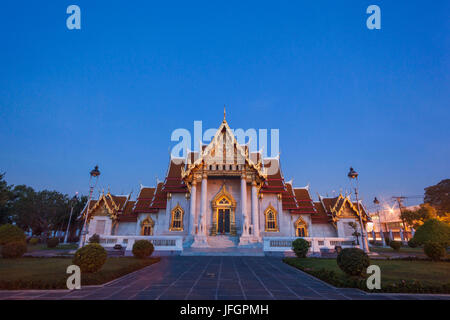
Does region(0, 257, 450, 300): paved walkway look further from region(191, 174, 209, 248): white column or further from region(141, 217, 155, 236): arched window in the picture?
region(141, 217, 155, 236): arched window

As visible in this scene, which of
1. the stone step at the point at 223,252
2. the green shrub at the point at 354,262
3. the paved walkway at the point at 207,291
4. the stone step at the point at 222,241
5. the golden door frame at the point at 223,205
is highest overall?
the golden door frame at the point at 223,205

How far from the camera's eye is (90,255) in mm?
8070

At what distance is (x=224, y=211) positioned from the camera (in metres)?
23.4

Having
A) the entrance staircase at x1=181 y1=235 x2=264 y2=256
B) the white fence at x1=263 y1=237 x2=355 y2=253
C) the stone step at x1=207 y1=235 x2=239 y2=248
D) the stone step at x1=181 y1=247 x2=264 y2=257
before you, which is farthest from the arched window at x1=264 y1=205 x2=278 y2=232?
the stone step at x1=181 y1=247 x2=264 y2=257

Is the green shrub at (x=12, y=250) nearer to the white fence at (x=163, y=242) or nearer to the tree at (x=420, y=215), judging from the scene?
the white fence at (x=163, y=242)

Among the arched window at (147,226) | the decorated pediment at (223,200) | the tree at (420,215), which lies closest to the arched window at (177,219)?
the arched window at (147,226)

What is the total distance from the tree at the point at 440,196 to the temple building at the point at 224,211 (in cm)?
2128

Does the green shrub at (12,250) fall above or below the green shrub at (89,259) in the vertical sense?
below

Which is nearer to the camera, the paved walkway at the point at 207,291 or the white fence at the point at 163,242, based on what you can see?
the paved walkway at the point at 207,291

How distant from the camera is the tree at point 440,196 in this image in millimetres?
38156

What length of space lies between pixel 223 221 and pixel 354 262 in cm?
1632
